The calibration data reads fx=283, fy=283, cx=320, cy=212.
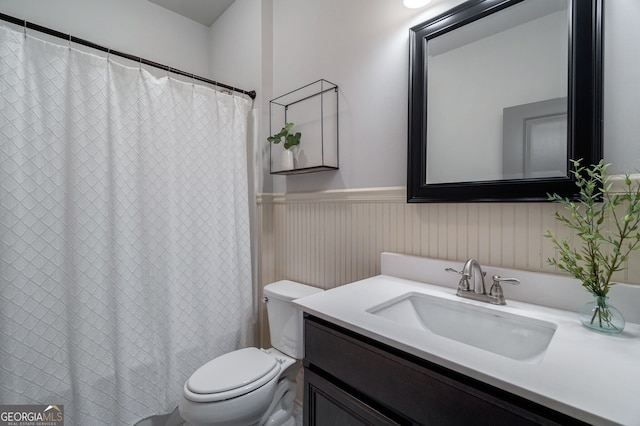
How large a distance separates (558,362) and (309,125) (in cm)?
147

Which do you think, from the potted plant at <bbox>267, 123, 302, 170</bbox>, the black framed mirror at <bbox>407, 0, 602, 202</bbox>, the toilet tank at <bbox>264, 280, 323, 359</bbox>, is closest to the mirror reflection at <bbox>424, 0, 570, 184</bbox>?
the black framed mirror at <bbox>407, 0, 602, 202</bbox>

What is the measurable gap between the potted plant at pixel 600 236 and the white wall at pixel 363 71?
0.35ft

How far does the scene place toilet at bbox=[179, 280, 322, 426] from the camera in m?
1.12

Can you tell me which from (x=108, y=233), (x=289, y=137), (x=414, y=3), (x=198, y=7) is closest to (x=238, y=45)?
(x=198, y=7)

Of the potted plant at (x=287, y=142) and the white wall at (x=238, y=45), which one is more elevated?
the white wall at (x=238, y=45)

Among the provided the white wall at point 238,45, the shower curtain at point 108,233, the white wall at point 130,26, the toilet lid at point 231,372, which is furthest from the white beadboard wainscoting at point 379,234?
the white wall at point 130,26

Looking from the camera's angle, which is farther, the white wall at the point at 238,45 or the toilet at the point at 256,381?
the white wall at the point at 238,45

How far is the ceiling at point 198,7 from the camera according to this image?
6.81ft

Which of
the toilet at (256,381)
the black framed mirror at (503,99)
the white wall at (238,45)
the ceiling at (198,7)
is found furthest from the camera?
the ceiling at (198,7)

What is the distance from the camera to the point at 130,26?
1975 mm

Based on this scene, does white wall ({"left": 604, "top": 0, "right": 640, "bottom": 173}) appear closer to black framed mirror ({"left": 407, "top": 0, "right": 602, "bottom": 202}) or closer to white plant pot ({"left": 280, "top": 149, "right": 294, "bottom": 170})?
black framed mirror ({"left": 407, "top": 0, "right": 602, "bottom": 202})

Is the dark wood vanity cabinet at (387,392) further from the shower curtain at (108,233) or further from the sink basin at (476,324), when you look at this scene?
the shower curtain at (108,233)

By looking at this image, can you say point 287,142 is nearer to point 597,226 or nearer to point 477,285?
point 477,285

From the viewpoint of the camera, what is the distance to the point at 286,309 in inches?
59.6
